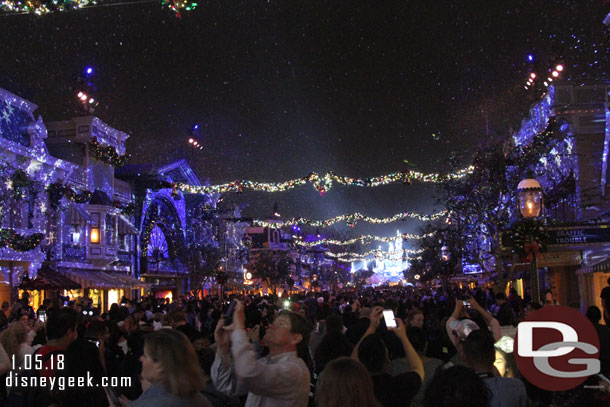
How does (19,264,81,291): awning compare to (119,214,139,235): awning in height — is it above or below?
below

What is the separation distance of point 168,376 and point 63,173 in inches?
1301

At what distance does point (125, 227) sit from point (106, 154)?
18.0 feet

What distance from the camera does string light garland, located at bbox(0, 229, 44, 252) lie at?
90.4 ft

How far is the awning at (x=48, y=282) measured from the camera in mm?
30453

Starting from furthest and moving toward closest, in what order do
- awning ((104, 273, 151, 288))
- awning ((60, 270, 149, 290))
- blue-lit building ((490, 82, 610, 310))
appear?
awning ((104, 273, 151, 288)) → awning ((60, 270, 149, 290)) → blue-lit building ((490, 82, 610, 310))

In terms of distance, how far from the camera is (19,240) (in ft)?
94.1

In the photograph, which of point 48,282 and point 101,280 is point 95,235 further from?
point 48,282

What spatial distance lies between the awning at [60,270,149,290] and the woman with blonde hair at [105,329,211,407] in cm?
3200

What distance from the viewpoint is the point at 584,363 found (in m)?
5.24

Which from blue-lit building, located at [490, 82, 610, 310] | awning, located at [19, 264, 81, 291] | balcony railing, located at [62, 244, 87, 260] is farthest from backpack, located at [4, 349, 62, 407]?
balcony railing, located at [62, 244, 87, 260]

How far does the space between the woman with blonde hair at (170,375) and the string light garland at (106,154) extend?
117ft

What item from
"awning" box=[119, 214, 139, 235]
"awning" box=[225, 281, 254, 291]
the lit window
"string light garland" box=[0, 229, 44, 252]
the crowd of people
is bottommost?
"awning" box=[225, 281, 254, 291]

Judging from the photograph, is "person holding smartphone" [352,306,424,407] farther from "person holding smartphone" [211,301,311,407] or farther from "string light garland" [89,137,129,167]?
"string light garland" [89,137,129,167]

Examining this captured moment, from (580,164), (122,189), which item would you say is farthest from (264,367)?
(122,189)
